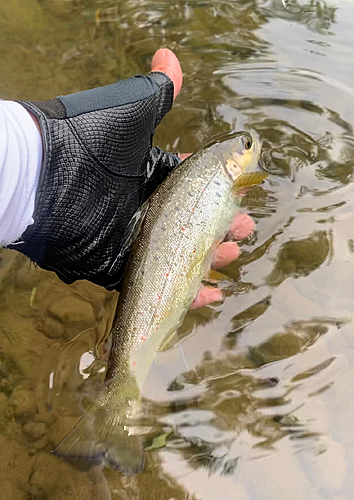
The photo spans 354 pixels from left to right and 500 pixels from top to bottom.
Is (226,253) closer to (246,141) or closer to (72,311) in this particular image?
(246,141)

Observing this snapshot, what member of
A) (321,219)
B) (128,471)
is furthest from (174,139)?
(128,471)

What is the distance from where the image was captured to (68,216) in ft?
7.25

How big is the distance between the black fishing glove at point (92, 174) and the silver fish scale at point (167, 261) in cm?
23

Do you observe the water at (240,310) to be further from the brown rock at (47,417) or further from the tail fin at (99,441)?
the tail fin at (99,441)

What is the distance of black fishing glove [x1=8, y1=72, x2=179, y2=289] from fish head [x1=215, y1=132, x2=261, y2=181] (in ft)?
1.42

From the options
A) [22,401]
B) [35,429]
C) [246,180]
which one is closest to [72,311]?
[22,401]

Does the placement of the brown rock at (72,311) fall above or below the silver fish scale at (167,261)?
below

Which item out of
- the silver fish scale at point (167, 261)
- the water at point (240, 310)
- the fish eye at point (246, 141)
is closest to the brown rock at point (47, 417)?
the water at point (240, 310)

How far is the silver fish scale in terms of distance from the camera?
214cm

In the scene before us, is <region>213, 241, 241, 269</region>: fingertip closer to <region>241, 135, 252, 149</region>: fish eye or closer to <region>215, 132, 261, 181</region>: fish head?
<region>215, 132, 261, 181</region>: fish head

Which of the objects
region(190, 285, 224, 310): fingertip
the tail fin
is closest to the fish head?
region(190, 285, 224, 310): fingertip

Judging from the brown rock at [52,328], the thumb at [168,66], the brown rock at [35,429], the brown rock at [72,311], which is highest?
the thumb at [168,66]

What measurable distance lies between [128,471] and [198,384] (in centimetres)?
65

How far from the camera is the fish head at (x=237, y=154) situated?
2.51 meters
